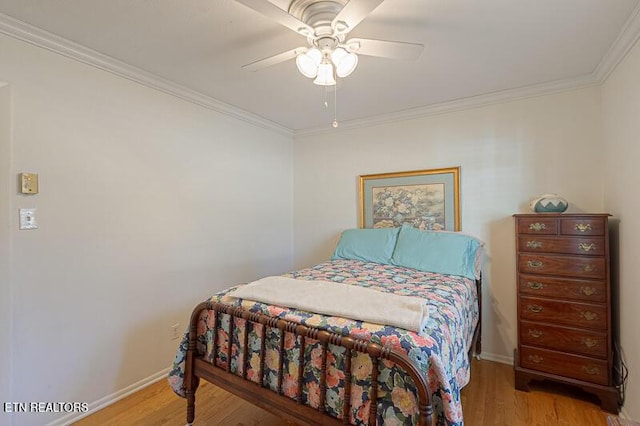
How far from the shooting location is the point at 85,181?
6.48 ft

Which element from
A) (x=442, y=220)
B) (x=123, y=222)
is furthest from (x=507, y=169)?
(x=123, y=222)

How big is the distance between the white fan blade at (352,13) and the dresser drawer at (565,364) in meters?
2.44

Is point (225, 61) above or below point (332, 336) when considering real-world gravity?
above

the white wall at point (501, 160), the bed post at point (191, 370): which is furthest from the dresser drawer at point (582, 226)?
the bed post at point (191, 370)

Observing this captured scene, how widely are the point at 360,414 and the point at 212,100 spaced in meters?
2.69

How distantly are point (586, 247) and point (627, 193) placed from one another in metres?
0.41

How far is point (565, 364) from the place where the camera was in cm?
209

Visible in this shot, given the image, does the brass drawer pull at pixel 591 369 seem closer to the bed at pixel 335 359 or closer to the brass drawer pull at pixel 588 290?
the brass drawer pull at pixel 588 290

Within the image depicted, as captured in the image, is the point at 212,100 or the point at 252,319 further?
the point at 212,100

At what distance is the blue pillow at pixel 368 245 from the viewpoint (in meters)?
2.90

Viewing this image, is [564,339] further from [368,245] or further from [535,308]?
[368,245]

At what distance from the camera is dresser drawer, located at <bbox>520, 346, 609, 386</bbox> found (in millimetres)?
1994

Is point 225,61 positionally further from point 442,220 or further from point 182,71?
point 442,220

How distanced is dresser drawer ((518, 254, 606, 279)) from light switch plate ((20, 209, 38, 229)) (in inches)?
126
